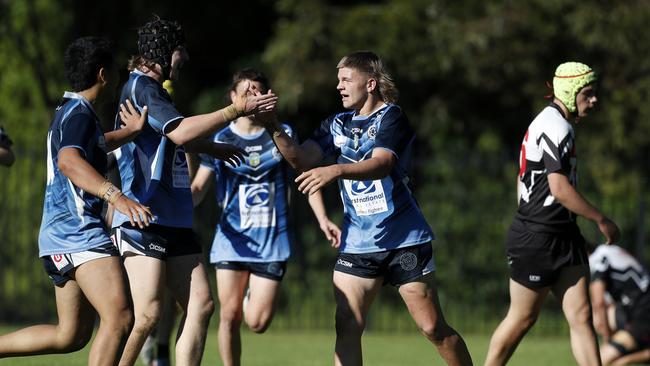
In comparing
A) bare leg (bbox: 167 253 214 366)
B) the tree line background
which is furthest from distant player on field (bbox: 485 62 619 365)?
the tree line background

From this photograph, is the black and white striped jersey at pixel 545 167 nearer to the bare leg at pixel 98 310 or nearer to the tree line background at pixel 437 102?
the bare leg at pixel 98 310

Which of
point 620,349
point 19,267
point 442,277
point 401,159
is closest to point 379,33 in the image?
point 442,277

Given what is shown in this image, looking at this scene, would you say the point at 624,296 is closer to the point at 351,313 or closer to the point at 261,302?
the point at 261,302

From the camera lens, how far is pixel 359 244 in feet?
22.7

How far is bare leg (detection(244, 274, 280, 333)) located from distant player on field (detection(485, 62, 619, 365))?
5.87 ft

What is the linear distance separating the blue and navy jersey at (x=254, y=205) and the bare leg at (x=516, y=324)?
1.84 meters

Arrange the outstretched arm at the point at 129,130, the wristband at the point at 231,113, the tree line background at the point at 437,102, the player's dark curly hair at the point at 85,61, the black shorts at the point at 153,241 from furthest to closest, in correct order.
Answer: the tree line background at the point at 437,102 < the black shorts at the point at 153,241 < the outstretched arm at the point at 129,130 < the player's dark curly hair at the point at 85,61 < the wristband at the point at 231,113

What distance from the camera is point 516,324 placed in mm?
7574

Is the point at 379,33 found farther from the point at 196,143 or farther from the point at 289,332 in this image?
the point at 196,143

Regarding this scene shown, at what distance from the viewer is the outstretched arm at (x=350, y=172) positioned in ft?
19.7

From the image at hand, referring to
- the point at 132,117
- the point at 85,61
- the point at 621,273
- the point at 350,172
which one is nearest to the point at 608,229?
the point at 350,172

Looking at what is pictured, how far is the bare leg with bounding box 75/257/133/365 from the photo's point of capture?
6055 millimetres

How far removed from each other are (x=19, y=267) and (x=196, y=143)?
9.66 meters

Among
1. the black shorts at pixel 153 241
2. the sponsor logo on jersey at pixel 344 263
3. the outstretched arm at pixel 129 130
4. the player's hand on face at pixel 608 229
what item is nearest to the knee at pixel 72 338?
the black shorts at pixel 153 241
